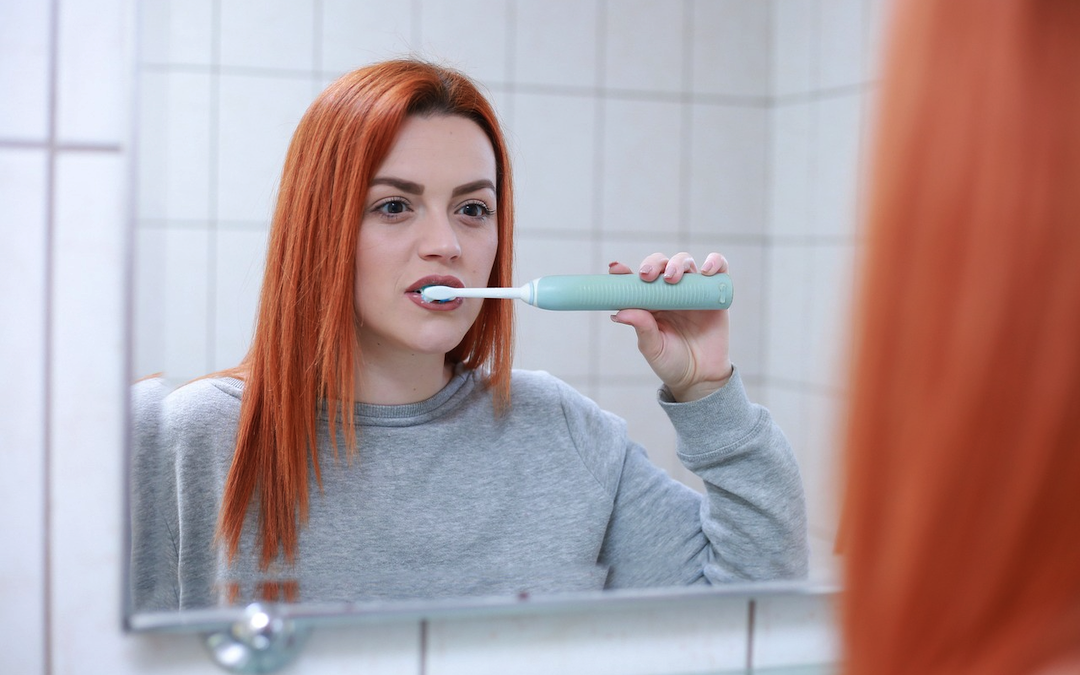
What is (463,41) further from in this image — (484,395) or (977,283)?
(977,283)

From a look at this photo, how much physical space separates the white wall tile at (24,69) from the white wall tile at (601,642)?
0.39 meters

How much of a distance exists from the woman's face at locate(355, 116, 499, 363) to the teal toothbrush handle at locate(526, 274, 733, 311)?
0.04 metres

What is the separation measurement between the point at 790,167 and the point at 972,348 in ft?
1.28

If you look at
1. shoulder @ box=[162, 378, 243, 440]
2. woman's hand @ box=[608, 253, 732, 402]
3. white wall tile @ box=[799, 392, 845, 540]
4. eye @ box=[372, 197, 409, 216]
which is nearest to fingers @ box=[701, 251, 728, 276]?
woman's hand @ box=[608, 253, 732, 402]

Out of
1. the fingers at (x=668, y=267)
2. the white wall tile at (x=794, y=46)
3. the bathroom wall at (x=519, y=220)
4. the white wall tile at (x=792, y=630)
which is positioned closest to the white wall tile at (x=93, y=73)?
the bathroom wall at (x=519, y=220)

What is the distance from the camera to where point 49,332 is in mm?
567

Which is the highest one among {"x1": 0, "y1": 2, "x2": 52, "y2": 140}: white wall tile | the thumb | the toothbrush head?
{"x1": 0, "y1": 2, "x2": 52, "y2": 140}: white wall tile

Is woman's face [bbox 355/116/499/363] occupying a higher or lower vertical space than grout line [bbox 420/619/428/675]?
higher

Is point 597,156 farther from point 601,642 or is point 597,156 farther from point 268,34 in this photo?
point 601,642

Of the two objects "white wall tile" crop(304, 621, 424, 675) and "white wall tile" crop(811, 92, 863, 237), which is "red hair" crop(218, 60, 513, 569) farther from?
"white wall tile" crop(811, 92, 863, 237)

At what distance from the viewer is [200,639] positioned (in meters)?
0.58

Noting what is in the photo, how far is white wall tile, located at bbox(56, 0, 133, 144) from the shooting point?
56 centimetres

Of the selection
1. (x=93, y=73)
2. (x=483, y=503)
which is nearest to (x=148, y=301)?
(x=93, y=73)

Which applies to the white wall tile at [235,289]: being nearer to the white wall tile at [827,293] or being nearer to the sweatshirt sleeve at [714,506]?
the sweatshirt sleeve at [714,506]
